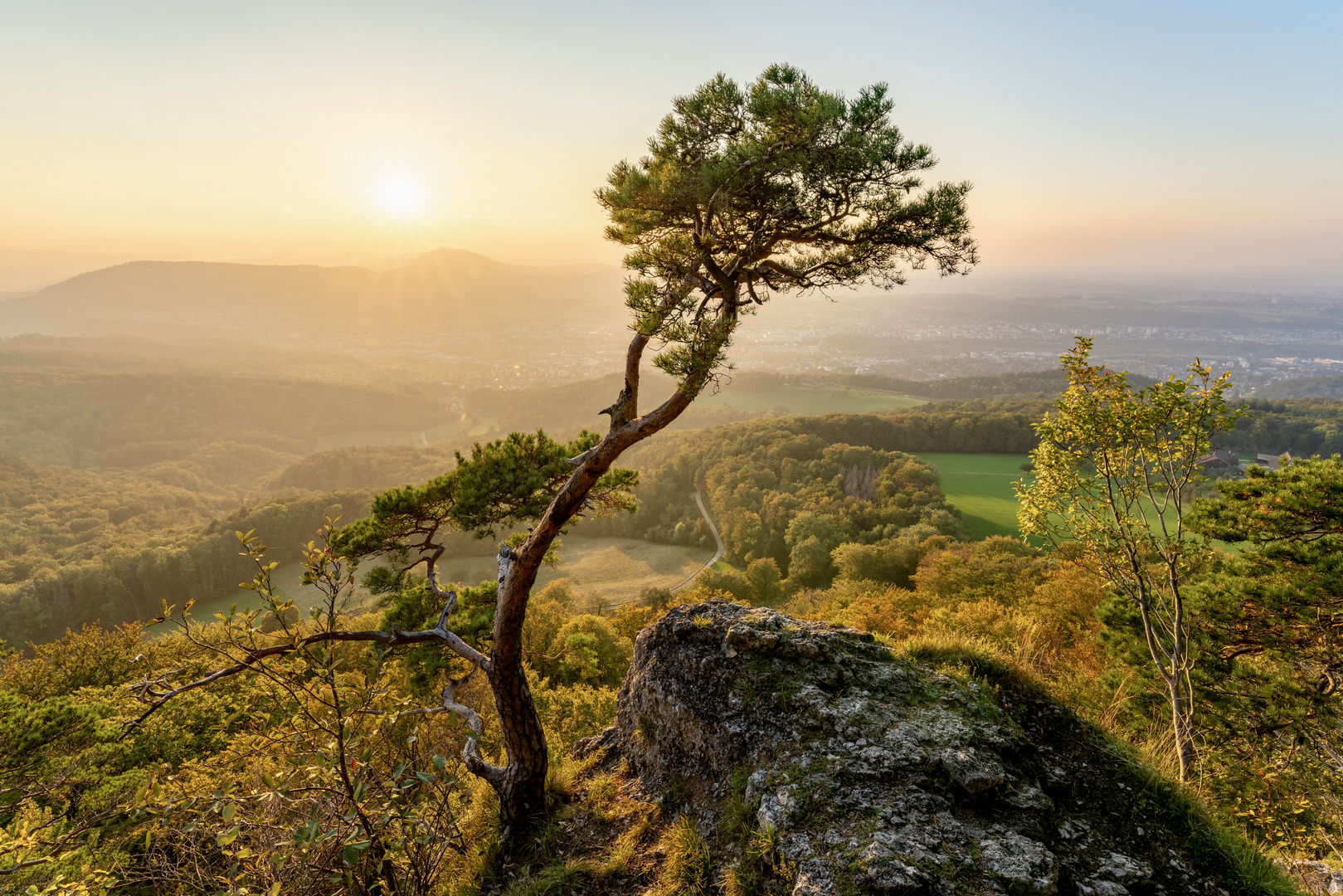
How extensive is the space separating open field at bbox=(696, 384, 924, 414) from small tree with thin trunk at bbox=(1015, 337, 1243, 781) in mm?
111112

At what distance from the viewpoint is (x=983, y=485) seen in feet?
217

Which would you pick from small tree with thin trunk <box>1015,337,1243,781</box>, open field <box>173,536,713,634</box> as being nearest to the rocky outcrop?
small tree with thin trunk <box>1015,337,1243,781</box>

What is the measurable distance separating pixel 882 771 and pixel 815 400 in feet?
441

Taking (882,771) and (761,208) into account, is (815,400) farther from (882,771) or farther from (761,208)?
(882,771)

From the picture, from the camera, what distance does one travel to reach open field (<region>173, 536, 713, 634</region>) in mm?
56938

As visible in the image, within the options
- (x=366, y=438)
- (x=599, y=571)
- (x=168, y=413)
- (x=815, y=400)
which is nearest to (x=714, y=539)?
(x=599, y=571)

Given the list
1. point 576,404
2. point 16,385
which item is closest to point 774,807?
point 576,404

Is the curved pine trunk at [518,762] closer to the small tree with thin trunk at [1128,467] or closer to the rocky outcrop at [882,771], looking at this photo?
the rocky outcrop at [882,771]

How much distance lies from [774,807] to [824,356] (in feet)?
628

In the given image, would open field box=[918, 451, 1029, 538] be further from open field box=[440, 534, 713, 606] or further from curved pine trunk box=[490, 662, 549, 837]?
curved pine trunk box=[490, 662, 549, 837]

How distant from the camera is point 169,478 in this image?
126312 millimetres

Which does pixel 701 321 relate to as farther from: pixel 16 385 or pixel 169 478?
pixel 16 385

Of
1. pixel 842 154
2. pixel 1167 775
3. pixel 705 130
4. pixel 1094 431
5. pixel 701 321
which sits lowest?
→ pixel 1167 775

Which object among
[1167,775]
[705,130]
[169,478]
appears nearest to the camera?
[1167,775]
